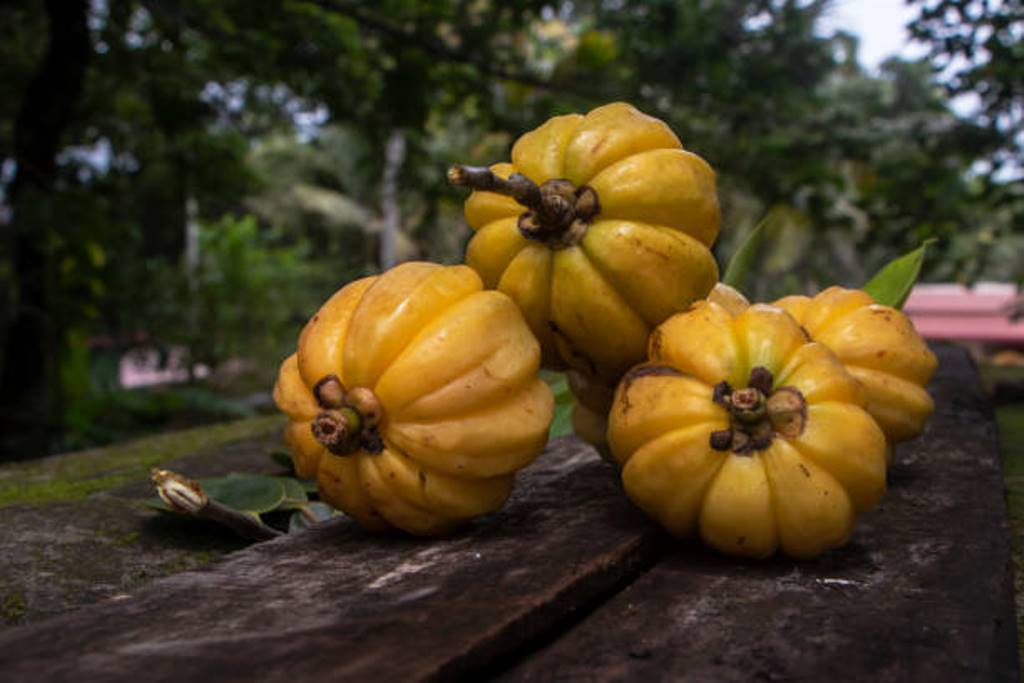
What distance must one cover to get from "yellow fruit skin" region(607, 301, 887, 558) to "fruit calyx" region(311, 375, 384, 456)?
1.24ft

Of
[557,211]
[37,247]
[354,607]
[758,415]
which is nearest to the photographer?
[354,607]

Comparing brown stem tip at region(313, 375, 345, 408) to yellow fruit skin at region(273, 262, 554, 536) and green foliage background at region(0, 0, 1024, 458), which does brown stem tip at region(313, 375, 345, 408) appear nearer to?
yellow fruit skin at region(273, 262, 554, 536)

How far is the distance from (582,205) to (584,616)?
0.71m

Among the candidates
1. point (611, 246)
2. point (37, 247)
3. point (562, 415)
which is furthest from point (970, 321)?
point (611, 246)

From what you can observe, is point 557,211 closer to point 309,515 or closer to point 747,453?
point 747,453

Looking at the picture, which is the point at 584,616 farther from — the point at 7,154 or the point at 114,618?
the point at 7,154

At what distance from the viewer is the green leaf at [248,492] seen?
72.2 inches

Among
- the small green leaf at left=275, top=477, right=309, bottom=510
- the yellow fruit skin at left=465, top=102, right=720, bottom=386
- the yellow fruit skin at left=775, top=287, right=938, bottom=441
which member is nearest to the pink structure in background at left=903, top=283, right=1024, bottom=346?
the yellow fruit skin at left=775, top=287, right=938, bottom=441

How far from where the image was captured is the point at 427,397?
1484mm

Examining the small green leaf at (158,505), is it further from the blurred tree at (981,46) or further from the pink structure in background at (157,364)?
the pink structure in background at (157,364)

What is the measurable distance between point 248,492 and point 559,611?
2.98 feet

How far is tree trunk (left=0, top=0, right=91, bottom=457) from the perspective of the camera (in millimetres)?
4656

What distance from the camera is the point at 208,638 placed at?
104cm

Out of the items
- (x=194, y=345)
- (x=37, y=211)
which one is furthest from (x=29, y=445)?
(x=194, y=345)
